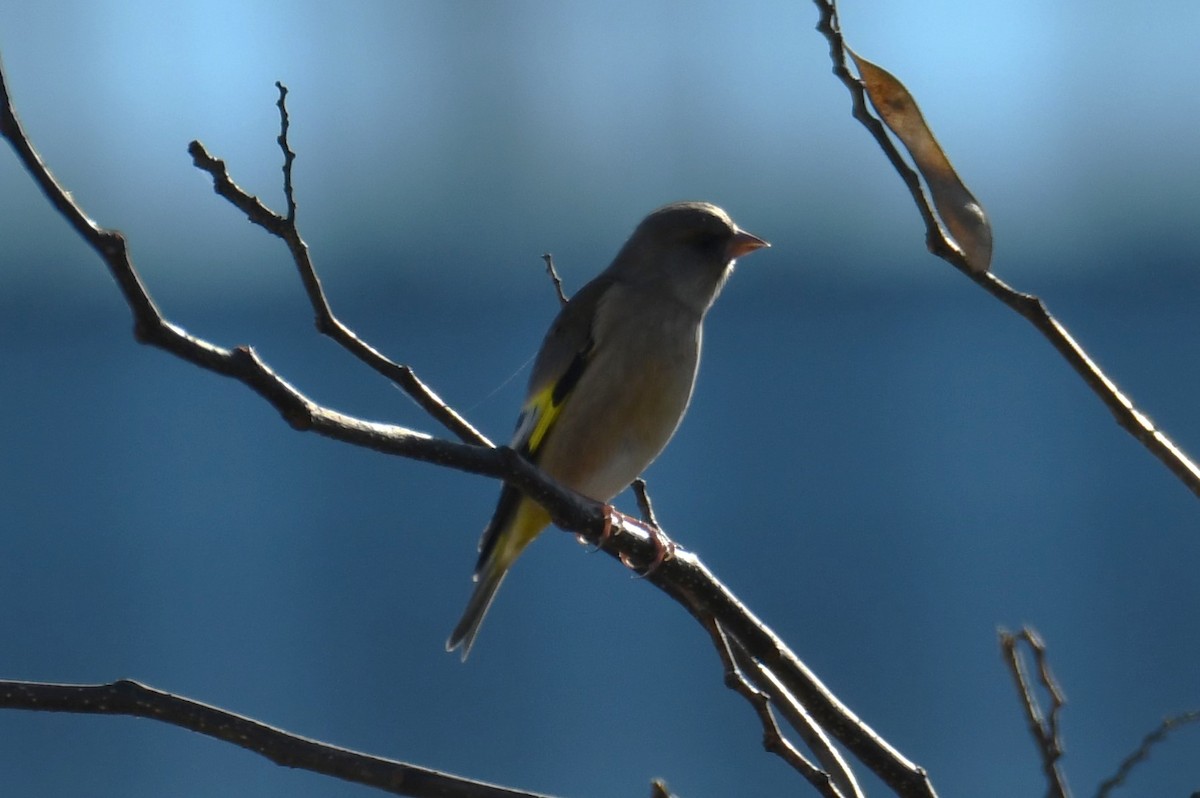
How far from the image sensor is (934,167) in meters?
2.18

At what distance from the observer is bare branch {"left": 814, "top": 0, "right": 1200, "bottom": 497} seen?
76.9 inches

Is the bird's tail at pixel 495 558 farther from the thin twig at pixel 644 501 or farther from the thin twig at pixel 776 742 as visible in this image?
the thin twig at pixel 776 742

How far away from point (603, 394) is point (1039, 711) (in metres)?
1.79

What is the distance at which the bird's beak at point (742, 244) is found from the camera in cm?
425

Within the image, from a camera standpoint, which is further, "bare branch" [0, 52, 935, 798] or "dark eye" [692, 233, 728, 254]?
"dark eye" [692, 233, 728, 254]

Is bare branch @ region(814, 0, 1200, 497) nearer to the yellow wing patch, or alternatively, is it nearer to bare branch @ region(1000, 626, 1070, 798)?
bare branch @ region(1000, 626, 1070, 798)

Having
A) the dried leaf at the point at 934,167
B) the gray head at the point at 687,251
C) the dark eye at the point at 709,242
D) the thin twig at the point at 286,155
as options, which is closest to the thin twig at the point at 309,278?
the thin twig at the point at 286,155

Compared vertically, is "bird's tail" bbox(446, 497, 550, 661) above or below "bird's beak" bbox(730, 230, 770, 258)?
below

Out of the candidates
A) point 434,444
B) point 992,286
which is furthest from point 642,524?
point 434,444

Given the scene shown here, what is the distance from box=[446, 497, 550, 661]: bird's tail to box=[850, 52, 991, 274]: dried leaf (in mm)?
1611

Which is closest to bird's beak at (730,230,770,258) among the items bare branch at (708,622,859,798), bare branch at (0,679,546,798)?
bare branch at (708,622,859,798)

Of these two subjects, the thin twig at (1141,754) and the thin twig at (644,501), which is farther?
the thin twig at (644,501)

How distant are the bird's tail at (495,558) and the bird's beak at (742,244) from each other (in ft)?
3.63

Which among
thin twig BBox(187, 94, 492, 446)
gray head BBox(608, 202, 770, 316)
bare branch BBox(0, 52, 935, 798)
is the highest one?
gray head BBox(608, 202, 770, 316)
